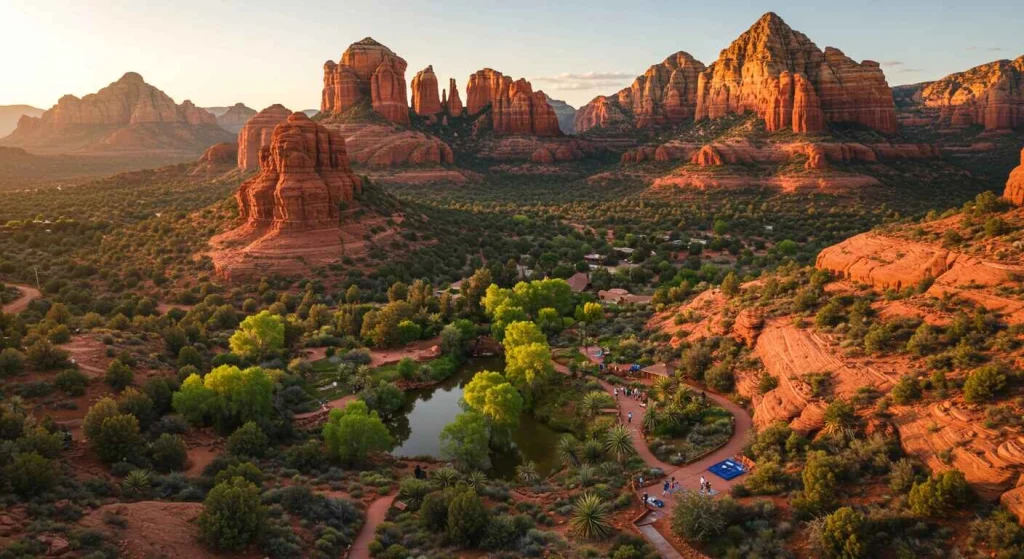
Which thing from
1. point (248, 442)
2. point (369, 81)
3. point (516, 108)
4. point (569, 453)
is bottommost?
point (569, 453)

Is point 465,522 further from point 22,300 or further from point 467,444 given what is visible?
point 22,300

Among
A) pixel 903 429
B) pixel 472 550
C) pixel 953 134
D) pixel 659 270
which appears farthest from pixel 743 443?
pixel 953 134

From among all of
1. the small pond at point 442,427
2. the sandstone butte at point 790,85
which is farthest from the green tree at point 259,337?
the sandstone butte at point 790,85

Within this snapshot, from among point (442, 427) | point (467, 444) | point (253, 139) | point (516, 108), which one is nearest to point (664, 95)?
point (516, 108)

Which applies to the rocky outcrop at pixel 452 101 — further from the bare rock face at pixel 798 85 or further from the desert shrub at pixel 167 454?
the desert shrub at pixel 167 454

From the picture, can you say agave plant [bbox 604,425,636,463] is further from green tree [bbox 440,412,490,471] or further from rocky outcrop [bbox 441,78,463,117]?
rocky outcrop [bbox 441,78,463,117]

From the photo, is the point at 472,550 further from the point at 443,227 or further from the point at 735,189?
the point at 735,189
